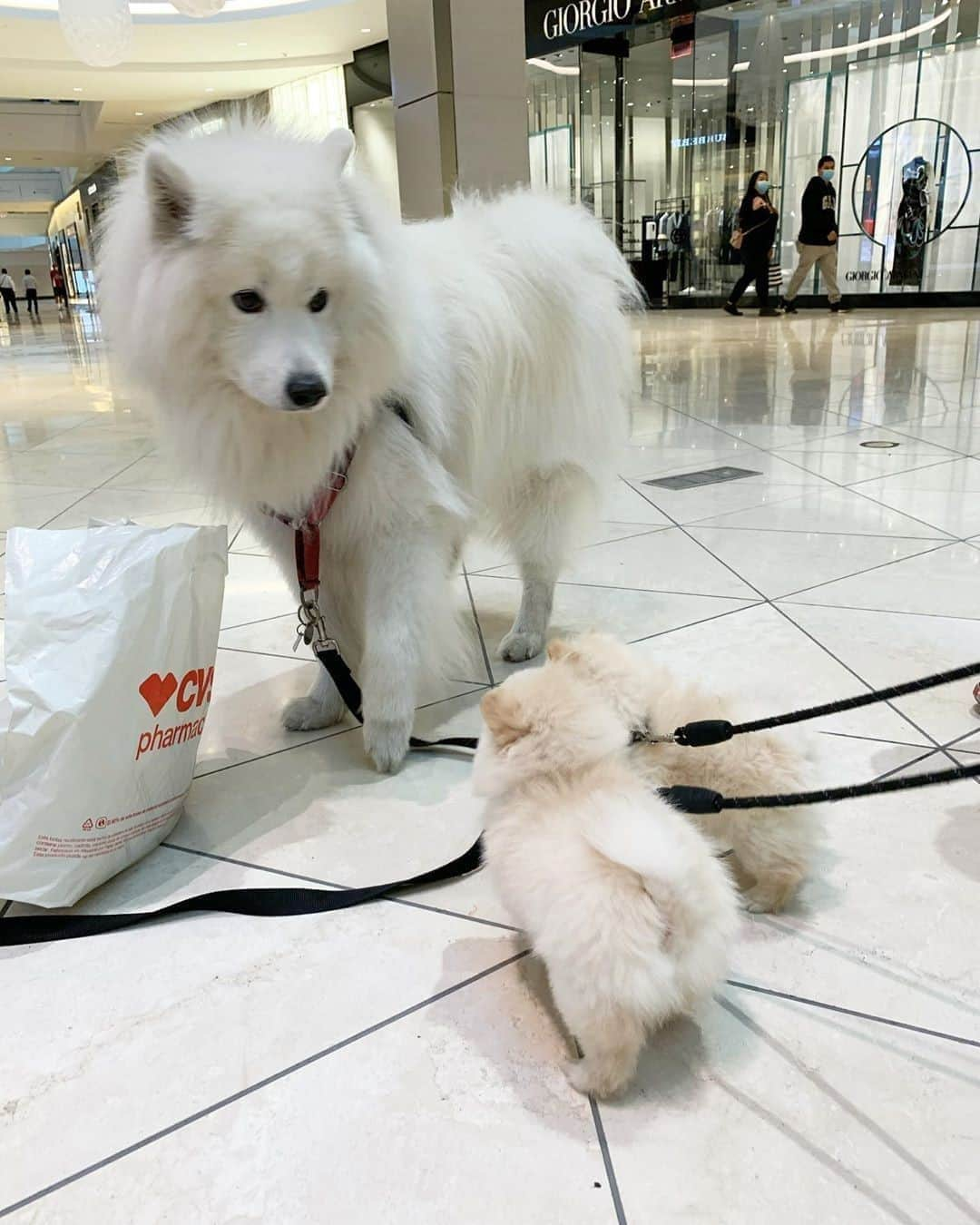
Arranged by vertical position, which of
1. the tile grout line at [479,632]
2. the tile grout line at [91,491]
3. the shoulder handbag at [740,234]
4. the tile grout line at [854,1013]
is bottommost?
the tile grout line at [479,632]

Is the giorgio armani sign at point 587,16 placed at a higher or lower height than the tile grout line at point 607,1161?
higher

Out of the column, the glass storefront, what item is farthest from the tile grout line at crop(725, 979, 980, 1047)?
the glass storefront

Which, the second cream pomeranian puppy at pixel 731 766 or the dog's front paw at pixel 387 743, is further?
the dog's front paw at pixel 387 743

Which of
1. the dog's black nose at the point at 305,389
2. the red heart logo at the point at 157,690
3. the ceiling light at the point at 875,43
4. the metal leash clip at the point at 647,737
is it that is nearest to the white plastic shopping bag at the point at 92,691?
the red heart logo at the point at 157,690

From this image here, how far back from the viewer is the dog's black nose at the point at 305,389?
55.7 inches

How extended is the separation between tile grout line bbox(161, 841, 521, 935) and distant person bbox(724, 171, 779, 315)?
11664 mm

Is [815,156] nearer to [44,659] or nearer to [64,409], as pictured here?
[64,409]

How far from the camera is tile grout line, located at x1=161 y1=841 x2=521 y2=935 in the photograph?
130 centimetres

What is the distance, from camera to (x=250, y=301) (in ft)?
4.69

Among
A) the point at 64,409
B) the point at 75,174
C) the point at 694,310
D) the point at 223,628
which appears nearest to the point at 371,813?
the point at 223,628

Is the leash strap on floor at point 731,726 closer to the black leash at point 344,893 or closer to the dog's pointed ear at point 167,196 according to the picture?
the black leash at point 344,893

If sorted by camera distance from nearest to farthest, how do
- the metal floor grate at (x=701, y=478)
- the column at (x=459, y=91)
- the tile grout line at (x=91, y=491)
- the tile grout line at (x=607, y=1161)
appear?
the tile grout line at (x=607, y=1161) < the tile grout line at (x=91, y=491) < the metal floor grate at (x=701, y=478) < the column at (x=459, y=91)

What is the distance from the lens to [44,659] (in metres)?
1.29

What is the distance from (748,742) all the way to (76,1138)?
95 cm
